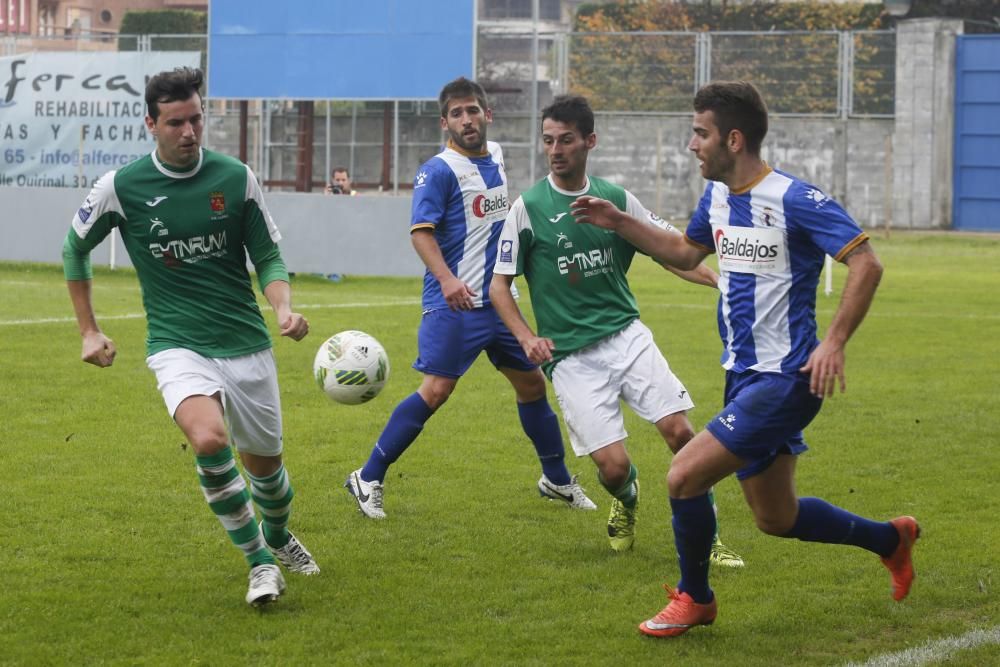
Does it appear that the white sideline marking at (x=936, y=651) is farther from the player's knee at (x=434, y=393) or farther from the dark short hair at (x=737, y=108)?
the player's knee at (x=434, y=393)

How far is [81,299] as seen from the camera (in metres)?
6.07

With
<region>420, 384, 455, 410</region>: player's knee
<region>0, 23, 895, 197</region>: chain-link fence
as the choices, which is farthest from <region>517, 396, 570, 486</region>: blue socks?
<region>0, 23, 895, 197</region>: chain-link fence

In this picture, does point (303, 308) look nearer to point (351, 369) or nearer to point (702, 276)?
point (351, 369)

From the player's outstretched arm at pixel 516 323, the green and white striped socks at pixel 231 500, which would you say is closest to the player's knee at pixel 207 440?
the green and white striped socks at pixel 231 500

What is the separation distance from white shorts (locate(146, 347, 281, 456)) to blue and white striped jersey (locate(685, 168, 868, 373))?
1891mm

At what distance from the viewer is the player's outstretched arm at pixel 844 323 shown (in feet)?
16.5

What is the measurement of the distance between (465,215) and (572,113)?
1.41m

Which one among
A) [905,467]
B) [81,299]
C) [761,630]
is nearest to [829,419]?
[905,467]

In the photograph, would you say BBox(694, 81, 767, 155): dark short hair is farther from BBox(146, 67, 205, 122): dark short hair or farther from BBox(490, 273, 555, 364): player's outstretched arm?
BBox(146, 67, 205, 122): dark short hair

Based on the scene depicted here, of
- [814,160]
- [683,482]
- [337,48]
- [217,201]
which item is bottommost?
[683,482]

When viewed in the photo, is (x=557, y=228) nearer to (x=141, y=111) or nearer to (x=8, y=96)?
(x=141, y=111)

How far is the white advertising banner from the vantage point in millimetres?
25141

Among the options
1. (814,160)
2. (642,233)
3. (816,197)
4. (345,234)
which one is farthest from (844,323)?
(814,160)

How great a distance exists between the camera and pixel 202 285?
5.99 metres
